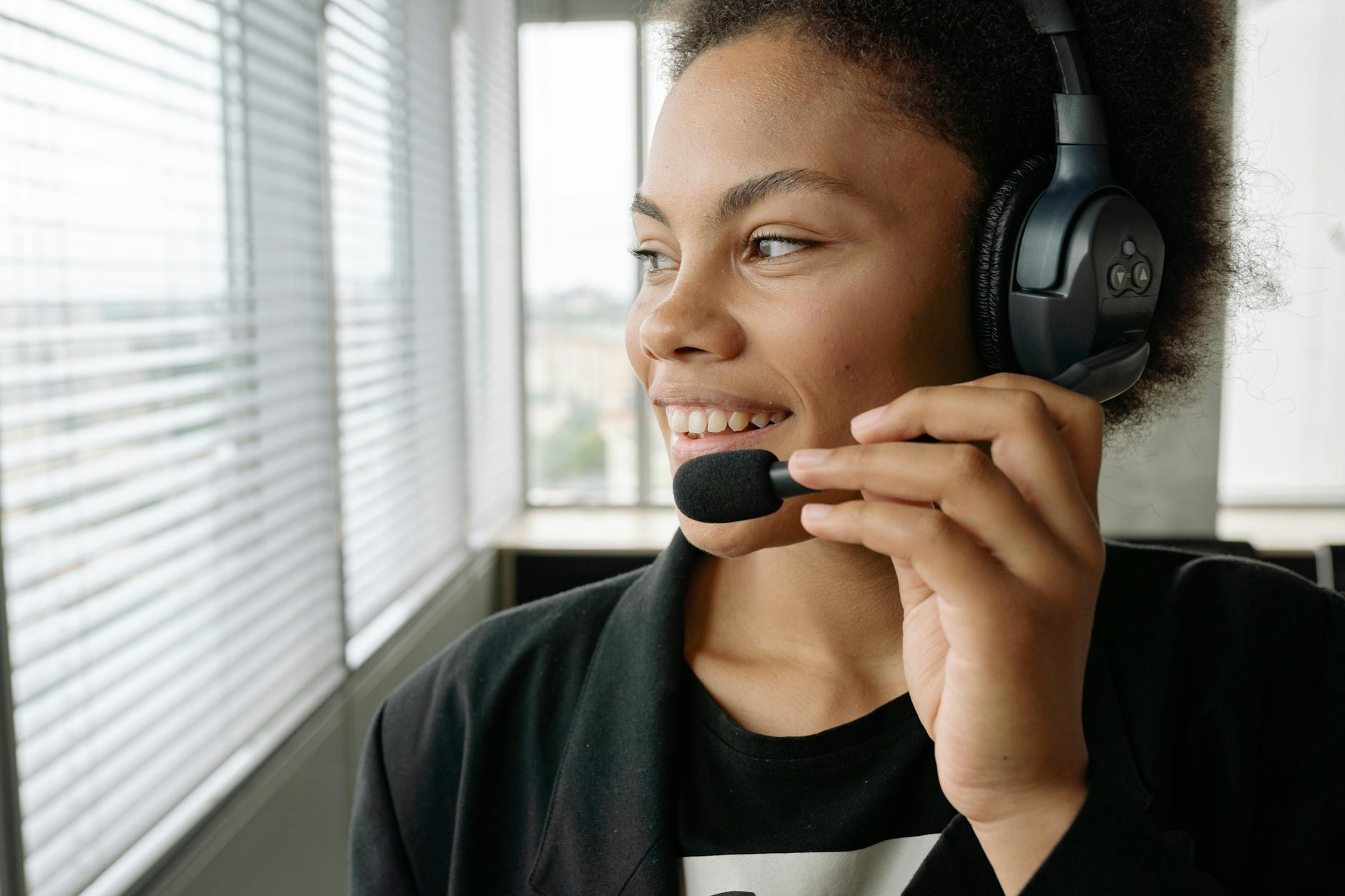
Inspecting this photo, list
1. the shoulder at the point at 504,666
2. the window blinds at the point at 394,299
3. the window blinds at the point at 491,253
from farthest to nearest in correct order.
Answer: the window blinds at the point at 491,253
the window blinds at the point at 394,299
the shoulder at the point at 504,666

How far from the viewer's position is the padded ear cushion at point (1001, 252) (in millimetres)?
851

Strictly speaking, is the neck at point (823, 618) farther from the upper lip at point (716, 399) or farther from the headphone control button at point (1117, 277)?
the headphone control button at point (1117, 277)

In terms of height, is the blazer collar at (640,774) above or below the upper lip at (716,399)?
below

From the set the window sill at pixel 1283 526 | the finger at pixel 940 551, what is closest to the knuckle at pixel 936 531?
the finger at pixel 940 551

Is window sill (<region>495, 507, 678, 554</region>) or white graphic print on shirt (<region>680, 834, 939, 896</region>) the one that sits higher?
white graphic print on shirt (<region>680, 834, 939, 896</region>)

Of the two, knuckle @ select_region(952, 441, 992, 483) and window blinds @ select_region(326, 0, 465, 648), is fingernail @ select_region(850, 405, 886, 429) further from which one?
window blinds @ select_region(326, 0, 465, 648)

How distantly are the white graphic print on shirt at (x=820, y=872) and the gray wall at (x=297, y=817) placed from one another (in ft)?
2.83

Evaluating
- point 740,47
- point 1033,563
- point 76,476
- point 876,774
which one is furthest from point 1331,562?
point 76,476

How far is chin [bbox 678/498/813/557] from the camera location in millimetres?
866

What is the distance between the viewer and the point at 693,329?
0.85 m

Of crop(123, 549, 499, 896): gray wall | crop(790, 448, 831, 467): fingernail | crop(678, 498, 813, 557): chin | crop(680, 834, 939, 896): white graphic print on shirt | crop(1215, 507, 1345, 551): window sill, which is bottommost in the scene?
crop(123, 549, 499, 896): gray wall

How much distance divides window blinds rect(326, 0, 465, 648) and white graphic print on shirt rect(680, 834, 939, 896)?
1448 mm

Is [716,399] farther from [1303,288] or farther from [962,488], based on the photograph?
[1303,288]

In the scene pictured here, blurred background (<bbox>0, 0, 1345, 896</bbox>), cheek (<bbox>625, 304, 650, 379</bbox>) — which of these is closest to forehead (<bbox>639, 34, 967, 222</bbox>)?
cheek (<bbox>625, 304, 650, 379</bbox>)
